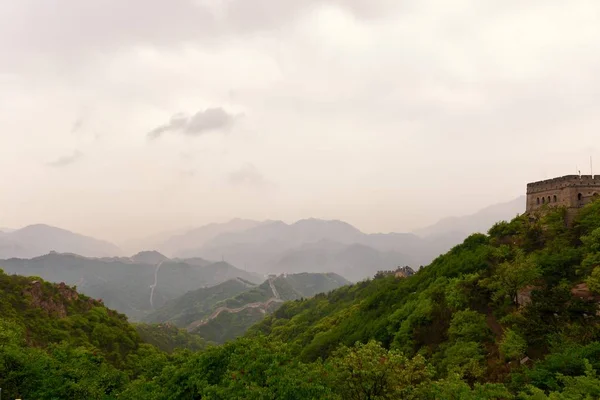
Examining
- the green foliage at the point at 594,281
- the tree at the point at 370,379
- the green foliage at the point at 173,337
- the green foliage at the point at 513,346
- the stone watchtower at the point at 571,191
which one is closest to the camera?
the tree at the point at 370,379

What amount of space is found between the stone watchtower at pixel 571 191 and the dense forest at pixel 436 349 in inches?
Answer: 289

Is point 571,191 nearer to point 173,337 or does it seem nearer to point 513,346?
point 513,346

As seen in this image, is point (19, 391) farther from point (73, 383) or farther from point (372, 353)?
point (372, 353)

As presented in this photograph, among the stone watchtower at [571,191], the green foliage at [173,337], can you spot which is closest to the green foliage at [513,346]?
the stone watchtower at [571,191]

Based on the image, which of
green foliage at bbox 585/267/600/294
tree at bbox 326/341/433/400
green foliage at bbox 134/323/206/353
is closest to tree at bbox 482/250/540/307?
green foliage at bbox 585/267/600/294

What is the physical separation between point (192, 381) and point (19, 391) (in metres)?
17.6

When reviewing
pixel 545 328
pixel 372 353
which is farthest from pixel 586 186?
pixel 372 353

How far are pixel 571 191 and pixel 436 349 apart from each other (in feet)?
132

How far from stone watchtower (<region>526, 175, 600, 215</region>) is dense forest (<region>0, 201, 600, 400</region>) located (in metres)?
7.34

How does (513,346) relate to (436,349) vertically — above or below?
above

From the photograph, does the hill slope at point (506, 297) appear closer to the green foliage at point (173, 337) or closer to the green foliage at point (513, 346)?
the green foliage at point (513, 346)

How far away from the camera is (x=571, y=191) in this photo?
2323 inches

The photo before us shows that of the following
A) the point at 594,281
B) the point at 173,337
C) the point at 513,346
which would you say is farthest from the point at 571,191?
the point at 173,337

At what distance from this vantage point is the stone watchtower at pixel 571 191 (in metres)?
58.4
